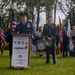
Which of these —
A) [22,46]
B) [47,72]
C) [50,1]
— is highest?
[50,1]

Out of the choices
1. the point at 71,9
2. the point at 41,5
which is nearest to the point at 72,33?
the point at 41,5

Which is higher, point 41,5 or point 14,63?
point 41,5

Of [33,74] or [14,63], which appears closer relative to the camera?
[33,74]

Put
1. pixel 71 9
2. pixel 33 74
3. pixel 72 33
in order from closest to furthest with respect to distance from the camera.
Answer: pixel 33 74 < pixel 72 33 < pixel 71 9

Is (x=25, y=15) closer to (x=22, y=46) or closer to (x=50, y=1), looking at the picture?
(x=22, y=46)

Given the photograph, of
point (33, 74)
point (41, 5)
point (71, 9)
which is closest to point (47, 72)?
point (33, 74)

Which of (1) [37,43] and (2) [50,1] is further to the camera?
(2) [50,1]

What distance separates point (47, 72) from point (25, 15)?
7.99 feet

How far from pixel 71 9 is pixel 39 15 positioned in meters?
7.13

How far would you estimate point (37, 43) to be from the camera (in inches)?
725

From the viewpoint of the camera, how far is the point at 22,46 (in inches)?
440

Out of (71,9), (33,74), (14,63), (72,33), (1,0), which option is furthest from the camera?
(71,9)

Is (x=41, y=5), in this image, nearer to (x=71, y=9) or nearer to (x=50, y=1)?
(x=50, y=1)

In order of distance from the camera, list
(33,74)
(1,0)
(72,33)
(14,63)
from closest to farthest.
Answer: (33,74)
(14,63)
(72,33)
(1,0)
